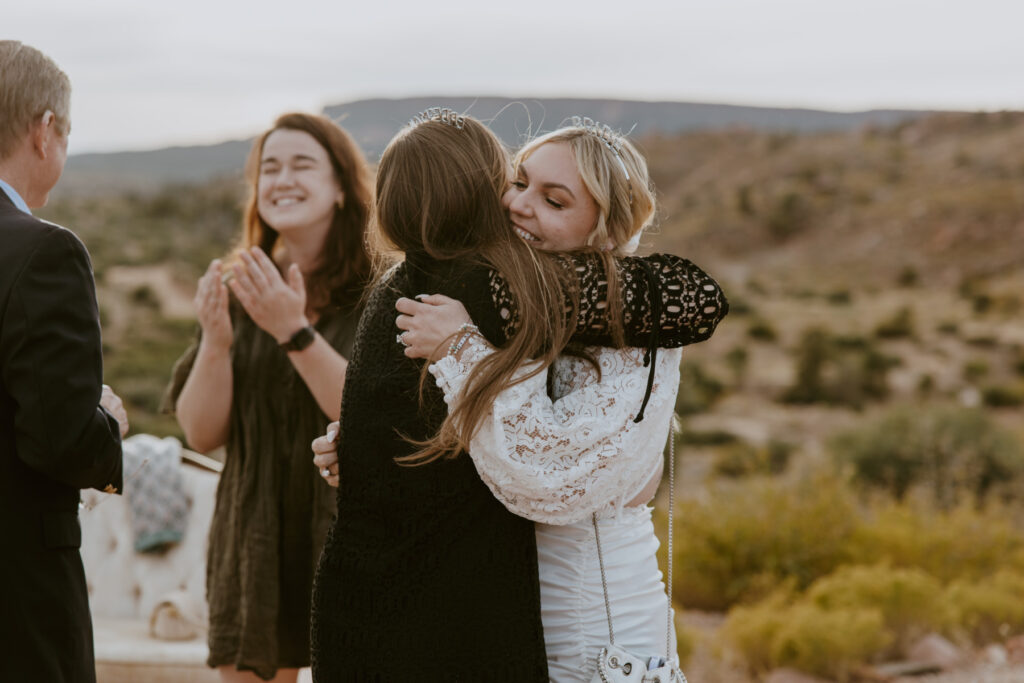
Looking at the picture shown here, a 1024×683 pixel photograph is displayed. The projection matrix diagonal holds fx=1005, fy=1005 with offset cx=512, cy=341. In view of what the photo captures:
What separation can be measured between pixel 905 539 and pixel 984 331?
2127 cm

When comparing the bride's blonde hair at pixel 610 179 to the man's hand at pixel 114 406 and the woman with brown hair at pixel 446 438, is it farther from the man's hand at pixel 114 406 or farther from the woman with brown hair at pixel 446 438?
the man's hand at pixel 114 406

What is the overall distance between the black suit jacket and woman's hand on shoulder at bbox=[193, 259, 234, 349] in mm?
849

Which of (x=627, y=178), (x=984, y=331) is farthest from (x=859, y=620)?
(x=984, y=331)

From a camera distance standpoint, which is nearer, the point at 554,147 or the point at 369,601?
the point at 369,601

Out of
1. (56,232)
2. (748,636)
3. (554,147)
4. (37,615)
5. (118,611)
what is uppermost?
(554,147)

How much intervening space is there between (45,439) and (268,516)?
1.09 meters

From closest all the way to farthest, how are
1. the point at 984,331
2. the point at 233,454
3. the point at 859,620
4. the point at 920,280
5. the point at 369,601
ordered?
the point at 369,601, the point at 233,454, the point at 859,620, the point at 984,331, the point at 920,280

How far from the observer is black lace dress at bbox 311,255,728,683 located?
1.88 m

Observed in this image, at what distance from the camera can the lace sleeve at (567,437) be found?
71.5 inches

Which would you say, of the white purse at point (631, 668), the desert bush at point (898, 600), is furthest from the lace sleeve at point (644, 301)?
the desert bush at point (898, 600)

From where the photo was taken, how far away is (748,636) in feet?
18.8

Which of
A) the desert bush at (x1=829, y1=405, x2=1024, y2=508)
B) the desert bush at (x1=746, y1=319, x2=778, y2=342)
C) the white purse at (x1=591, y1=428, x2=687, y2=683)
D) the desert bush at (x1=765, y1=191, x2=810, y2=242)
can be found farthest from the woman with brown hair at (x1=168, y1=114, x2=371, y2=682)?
the desert bush at (x1=765, y1=191, x2=810, y2=242)

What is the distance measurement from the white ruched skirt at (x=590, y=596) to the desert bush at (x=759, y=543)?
196 inches

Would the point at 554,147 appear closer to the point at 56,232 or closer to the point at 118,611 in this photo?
the point at 56,232
